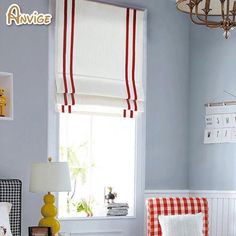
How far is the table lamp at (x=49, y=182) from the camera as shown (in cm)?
529

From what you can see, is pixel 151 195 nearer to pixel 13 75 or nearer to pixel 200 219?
pixel 200 219

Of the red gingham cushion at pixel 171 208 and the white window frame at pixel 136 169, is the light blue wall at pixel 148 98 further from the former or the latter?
the red gingham cushion at pixel 171 208

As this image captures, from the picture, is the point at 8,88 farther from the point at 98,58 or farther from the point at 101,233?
the point at 101,233

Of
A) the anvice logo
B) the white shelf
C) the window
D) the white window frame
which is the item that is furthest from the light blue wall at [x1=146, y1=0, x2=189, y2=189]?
the white shelf

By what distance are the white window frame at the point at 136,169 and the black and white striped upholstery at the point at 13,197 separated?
62 cm

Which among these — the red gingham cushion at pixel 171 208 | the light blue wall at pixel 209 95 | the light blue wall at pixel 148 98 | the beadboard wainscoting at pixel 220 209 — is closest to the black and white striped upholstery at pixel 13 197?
the light blue wall at pixel 148 98

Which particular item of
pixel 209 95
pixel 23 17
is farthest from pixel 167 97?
pixel 23 17

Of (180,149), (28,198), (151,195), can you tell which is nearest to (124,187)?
(151,195)

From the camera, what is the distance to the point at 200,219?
618 cm

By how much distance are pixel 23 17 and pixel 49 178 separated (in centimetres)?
153

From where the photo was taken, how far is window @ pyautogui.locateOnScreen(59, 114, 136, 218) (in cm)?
644

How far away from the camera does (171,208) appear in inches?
248

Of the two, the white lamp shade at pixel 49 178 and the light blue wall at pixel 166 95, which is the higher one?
the light blue wall at pixel 166 95

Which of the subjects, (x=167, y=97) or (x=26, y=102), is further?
(x=167, y=97)
